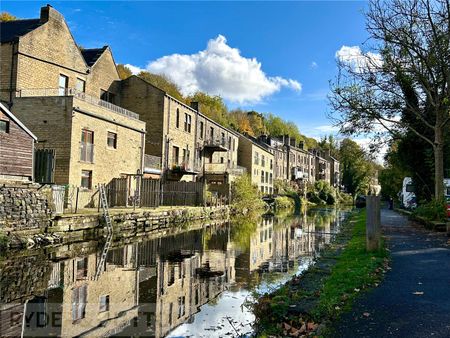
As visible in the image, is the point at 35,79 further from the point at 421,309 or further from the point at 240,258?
the point at 421,309

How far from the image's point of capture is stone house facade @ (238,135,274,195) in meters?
55.6

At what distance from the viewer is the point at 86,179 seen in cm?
2509

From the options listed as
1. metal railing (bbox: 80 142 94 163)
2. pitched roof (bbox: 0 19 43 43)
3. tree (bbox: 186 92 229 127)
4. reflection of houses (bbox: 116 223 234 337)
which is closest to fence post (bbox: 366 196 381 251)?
reflection of houses (bbox: 116 223 234 337)

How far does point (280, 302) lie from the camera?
23.0 feet

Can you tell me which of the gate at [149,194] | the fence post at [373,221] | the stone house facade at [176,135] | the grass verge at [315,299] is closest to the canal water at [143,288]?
the grass verge at [315,299]

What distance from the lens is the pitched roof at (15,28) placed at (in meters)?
26.1

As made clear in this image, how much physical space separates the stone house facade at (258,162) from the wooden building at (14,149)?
3769 centimetres

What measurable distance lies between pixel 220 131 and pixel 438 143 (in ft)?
96.6

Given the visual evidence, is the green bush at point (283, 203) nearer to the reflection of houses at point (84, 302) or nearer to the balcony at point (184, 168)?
the balcony at point (184, 168)

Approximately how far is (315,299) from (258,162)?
5185 cm

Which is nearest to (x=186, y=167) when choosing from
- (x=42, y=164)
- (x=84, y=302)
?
(x=42, y=164)

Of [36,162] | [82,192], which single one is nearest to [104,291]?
[36,162]

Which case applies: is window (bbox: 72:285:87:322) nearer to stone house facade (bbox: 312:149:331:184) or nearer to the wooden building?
the wooden building

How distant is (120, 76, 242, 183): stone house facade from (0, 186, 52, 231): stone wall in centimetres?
1836
